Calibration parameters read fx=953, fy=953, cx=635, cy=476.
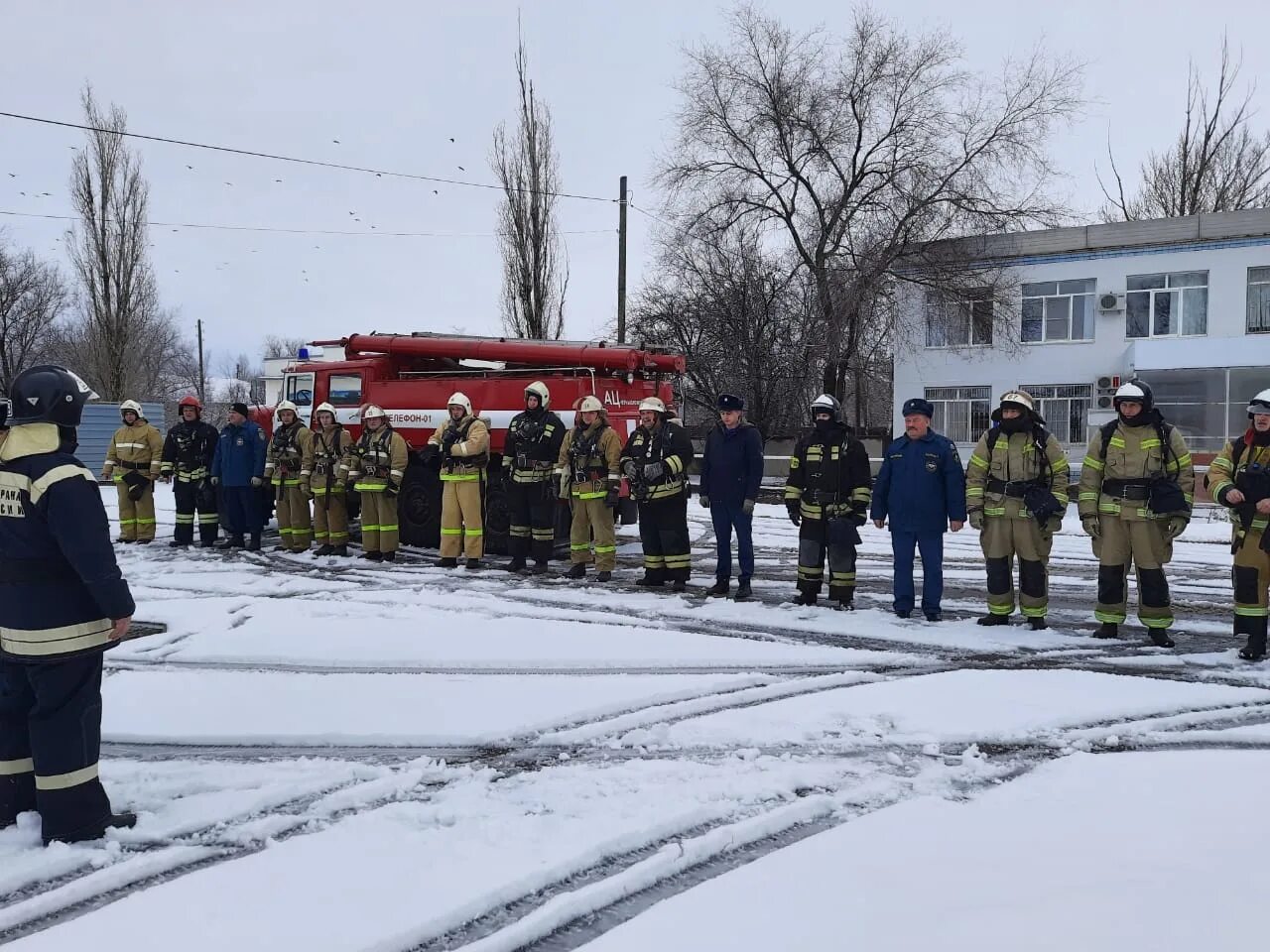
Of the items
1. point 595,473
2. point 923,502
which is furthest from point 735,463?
point 923,502

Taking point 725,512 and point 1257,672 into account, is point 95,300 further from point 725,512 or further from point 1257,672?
point 1257,672

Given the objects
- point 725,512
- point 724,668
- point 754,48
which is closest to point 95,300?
point 754,48

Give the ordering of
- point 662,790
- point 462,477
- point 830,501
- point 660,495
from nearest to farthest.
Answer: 1. point 662,790
2. point 830,501
3. point 660,495
4. point 462,477

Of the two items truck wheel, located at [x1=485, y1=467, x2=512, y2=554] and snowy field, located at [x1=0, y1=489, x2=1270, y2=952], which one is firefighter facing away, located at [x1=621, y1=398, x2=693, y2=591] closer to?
snowy field, located at [x1=0, y1=489, x2=1270, y2=952]

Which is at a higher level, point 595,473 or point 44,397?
point 44,397

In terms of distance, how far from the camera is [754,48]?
27.4m

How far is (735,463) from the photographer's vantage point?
9070 millimetres

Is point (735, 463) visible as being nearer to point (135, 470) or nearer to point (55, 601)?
point (55, 601)

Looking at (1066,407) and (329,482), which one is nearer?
(329,482)

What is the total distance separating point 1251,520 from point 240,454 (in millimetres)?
10727

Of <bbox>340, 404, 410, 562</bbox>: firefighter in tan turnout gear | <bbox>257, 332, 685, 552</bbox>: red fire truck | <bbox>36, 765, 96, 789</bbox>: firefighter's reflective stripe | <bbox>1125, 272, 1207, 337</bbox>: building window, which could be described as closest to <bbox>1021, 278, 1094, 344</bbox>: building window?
<bbox>1125, 272, 1207, 337</bbox>: building window

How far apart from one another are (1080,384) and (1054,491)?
22412 millimetres

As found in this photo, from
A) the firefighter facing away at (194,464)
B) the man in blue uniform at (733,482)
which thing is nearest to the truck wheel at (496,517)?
the man in blue uniform at (733,482)

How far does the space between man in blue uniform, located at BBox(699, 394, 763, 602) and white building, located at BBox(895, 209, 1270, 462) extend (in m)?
19.5
